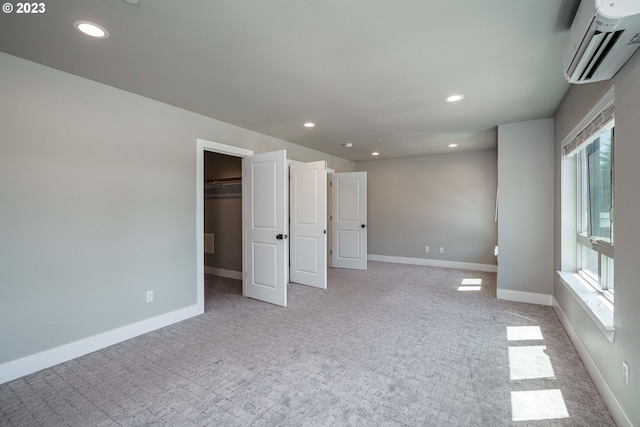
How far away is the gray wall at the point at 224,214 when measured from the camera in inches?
207

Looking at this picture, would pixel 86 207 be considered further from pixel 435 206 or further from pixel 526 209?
pixel 435 206

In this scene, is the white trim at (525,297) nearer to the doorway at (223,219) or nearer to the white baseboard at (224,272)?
the doorway at (223,219)

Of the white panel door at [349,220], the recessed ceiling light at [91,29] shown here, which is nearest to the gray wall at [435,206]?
the white panel door at [349,220]

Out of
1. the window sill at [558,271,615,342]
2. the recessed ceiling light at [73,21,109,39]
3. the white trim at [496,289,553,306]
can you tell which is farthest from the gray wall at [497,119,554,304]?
the recessed ceiling light at [73,21,109,39]

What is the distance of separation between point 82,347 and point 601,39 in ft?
14.1

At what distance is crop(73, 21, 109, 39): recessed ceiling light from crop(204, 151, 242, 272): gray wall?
337 cm

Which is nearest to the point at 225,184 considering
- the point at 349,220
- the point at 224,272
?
the point at 224,272

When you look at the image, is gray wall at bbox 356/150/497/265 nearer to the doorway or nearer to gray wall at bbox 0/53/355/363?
the doorway

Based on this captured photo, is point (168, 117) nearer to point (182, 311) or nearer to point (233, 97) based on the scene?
point (233, 97)

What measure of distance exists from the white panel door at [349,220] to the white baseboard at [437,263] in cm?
120

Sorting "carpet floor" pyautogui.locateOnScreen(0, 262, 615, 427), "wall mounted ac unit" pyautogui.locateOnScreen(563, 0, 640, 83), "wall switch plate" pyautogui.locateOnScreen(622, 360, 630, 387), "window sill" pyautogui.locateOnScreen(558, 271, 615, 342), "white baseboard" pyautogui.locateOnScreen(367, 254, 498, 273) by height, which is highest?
"wall mounted ac unit" pyautogui.locateOnScreen(563, 0, 640, 83)

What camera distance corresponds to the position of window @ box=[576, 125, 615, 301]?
222 centimetres

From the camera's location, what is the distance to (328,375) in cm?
221

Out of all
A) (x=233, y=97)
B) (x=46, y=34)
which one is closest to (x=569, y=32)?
(x=233, y=97)
